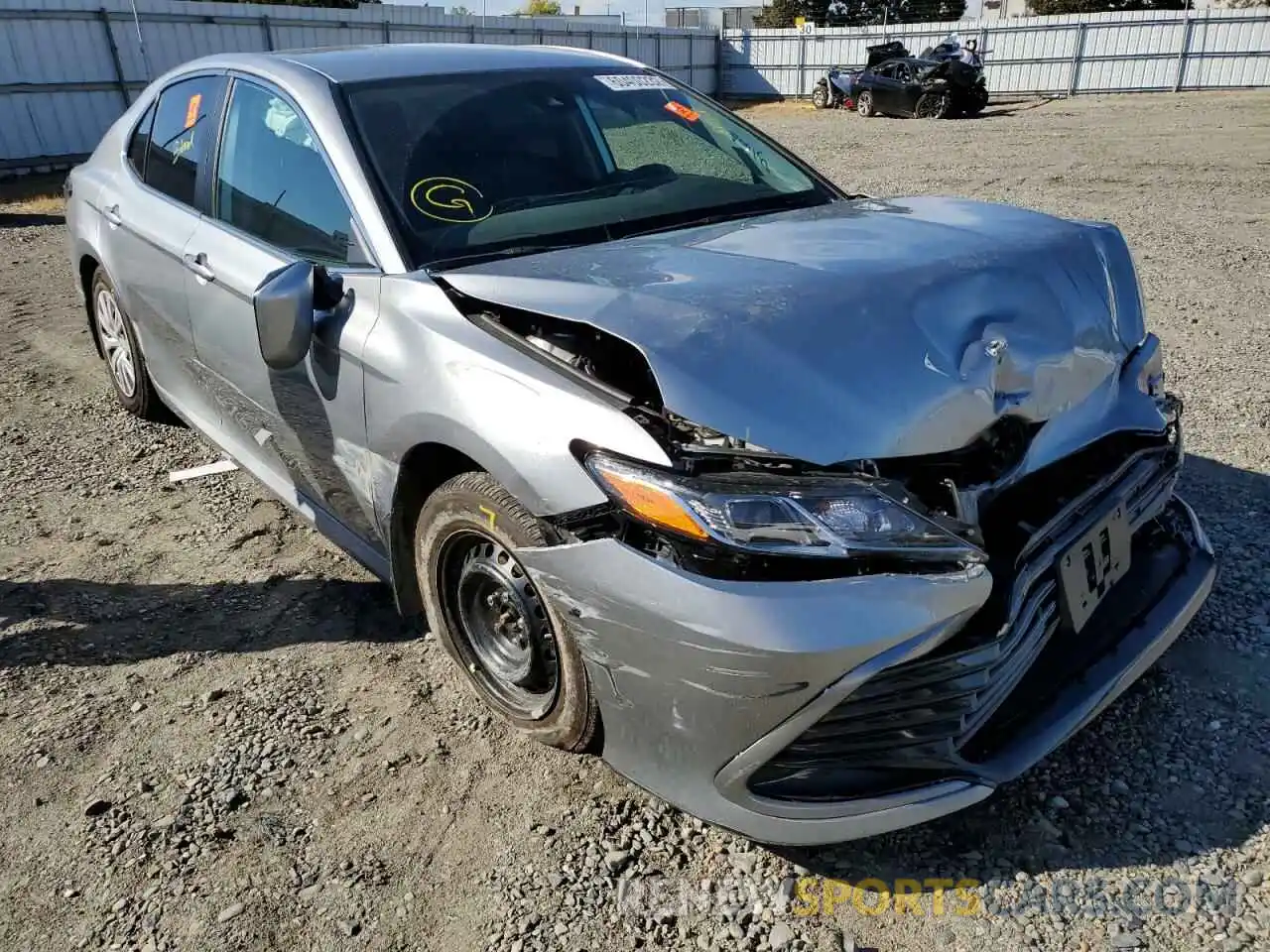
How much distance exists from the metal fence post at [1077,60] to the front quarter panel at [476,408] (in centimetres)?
2887

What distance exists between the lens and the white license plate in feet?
6.98

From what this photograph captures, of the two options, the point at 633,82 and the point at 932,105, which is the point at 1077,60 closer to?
the point at 932,105

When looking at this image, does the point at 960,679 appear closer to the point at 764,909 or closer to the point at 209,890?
the point at 764,909

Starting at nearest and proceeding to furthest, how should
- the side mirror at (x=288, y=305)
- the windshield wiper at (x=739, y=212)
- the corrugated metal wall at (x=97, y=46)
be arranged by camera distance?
the side mirror at (x=288, y=305)
the windshield wiper at (x=739, y=212)
the corrugated metal wall at (x=97, y=46)

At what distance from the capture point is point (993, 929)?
78.1 inches

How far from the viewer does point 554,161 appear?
308cm

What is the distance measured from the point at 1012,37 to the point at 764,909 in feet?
98.9

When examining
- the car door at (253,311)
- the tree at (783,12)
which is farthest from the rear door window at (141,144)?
the tree at (783,12)

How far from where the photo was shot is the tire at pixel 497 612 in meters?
2.21

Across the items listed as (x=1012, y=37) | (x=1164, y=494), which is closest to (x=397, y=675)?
(x=1164, y=494)

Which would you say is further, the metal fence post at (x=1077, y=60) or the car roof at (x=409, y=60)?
the metal fence post at (x=1077, y=60)

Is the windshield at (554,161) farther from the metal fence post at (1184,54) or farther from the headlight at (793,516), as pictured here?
the metal fence post at (1184,54)

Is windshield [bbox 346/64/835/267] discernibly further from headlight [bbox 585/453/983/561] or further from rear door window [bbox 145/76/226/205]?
headlight [bbox 585/453/983/561]

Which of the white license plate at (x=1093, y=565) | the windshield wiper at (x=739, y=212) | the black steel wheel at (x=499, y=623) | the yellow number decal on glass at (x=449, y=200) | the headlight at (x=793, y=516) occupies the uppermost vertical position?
the yellow number decal on glass at (x=449, y=200)
